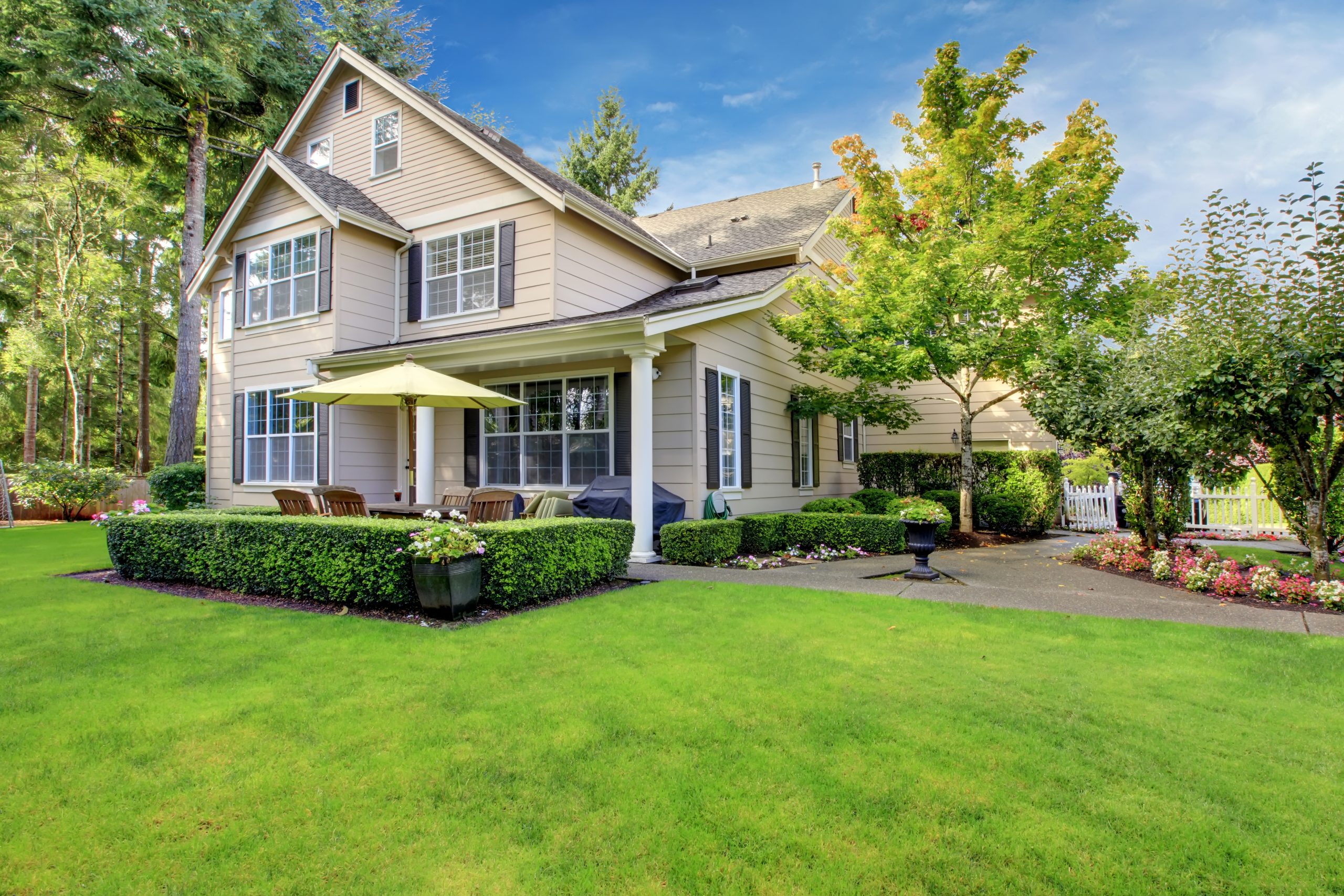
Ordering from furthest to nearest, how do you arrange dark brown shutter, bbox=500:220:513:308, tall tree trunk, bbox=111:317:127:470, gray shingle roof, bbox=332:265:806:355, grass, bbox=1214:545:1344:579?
tall tree trunk, bbox=111:317:127:470 < dark brown shutter, bbox=500:220:513:308 < gray shingle roof, bbox=332:265:806:355 < grass, bbox=1214:545:1344:579

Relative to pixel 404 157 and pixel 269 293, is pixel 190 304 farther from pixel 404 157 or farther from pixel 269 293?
pixel 404 157

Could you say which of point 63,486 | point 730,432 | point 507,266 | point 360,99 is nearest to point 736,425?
point 730,432

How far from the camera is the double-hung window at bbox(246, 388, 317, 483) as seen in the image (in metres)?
12.4

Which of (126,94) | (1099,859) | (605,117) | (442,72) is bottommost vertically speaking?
(1099,859)

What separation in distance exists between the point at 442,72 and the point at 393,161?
11.1 m

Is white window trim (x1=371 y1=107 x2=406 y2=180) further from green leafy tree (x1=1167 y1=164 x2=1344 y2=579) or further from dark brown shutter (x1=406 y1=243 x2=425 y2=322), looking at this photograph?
green leafy tree (x1=1167 y1=164 x2=1344 y2=579)

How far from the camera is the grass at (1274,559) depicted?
25.3ft

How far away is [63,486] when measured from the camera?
55.3ft

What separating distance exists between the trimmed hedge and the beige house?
1956mm

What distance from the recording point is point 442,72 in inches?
848

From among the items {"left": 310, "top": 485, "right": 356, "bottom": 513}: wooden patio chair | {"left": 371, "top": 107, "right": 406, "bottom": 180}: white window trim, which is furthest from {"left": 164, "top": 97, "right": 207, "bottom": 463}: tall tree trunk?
{"left": 310, "top": 485, "right": 356, "bottom": 513}: wooden patio chair

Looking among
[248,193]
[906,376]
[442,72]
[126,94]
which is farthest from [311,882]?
[442,72]

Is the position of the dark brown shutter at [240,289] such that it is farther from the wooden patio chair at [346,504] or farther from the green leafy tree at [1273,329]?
the green leafy tree at [1273,329]

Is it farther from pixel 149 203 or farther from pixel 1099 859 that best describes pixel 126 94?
pixel 1099 859
